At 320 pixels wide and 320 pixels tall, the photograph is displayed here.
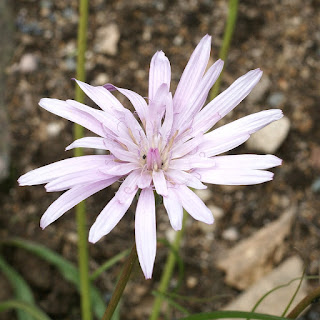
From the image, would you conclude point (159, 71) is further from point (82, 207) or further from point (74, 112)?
point (82, 207)

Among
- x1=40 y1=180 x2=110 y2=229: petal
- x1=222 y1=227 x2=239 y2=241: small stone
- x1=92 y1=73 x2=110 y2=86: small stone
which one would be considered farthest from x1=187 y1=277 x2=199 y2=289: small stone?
x1=40 y1=180 x2=110 y2=229: petal

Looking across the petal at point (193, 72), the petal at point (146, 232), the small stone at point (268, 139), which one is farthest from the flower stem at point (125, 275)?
the small stone at point (268, 139)

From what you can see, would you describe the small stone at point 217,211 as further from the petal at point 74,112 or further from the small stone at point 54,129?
the petal at point 74,112

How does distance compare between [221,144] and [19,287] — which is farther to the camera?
[19,287]

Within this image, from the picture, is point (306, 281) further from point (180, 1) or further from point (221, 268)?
point (180, 1)

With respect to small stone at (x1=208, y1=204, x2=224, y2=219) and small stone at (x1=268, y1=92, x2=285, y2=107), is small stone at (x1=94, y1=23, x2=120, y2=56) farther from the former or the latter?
small stone at (x1=208, y1=204, x2=224, y2=219)

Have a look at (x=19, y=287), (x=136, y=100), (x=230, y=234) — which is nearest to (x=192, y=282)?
(x=230, y=234)

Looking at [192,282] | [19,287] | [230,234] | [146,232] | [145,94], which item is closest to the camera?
[146,232]
